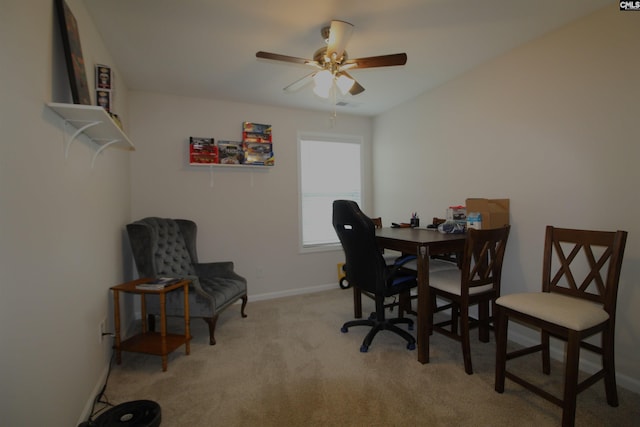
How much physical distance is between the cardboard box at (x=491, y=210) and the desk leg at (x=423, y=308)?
718 mm

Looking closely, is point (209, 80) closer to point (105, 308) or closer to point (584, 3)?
point (105, 308)

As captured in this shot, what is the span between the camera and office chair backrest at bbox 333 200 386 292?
2189 mm

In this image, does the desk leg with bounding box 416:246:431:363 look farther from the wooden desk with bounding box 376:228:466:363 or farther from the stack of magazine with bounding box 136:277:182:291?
the stack of magazine with bounding box 136:277:182:291

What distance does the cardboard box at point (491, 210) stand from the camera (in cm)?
242

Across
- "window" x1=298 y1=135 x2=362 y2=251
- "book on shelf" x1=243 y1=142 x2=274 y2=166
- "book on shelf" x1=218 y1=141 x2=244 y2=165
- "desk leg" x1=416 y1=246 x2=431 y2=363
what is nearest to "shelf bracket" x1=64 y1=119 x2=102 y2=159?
"book on shelf" x1=218 y1=141 x2=244 y2=165

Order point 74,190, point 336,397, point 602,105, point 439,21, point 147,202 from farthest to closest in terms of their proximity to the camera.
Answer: point 147,202
point 439,21
point 602,105
point 336,397
point 74,190

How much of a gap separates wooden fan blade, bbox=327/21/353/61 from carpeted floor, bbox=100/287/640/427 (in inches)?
87.5

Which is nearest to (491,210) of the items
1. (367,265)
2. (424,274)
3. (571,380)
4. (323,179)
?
(424,274)

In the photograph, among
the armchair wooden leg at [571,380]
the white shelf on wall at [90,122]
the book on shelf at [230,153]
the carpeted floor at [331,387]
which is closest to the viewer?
the white shelf on wall at [90,122]

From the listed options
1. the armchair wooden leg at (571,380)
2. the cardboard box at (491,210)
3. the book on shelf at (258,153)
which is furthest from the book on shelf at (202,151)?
the armchair wooden leg at (571,380)

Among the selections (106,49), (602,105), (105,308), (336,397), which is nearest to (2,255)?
(105,308)

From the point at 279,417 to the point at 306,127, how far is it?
3.25m

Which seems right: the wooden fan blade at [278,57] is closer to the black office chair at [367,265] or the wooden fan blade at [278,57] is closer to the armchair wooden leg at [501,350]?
the black office chair at [367,265]

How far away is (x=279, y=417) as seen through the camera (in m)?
1.66
